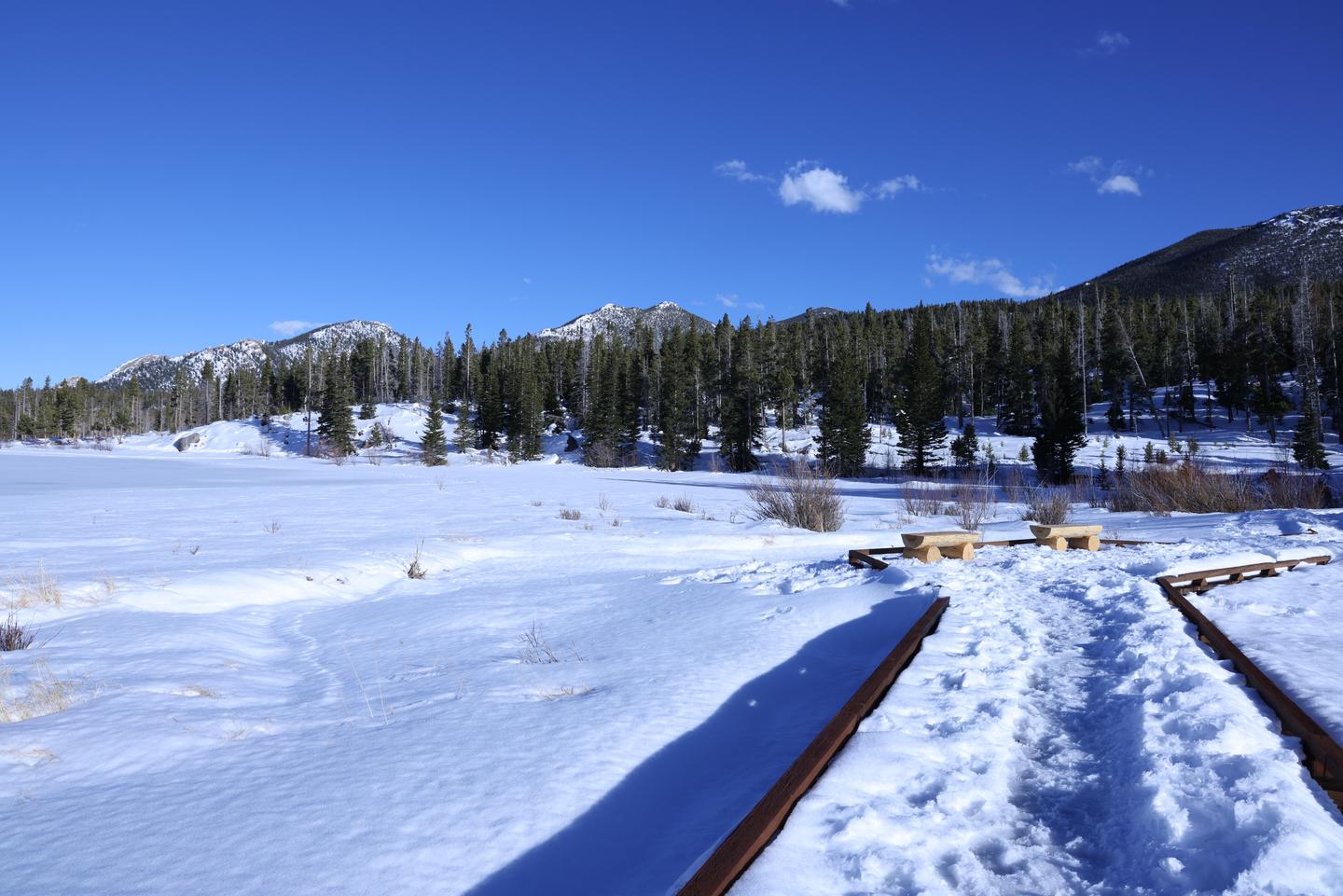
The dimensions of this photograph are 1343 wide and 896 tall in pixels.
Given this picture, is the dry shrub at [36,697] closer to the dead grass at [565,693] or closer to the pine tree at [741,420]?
the dead grass at [565,693]

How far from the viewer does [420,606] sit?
6.39m

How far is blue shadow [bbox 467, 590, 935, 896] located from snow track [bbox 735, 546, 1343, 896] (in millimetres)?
412

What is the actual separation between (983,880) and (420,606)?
17.9ft

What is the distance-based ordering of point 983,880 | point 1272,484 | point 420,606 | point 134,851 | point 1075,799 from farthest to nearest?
1. point 1272,484
2. point 420,606
3. point 1075,799
4. point 134,851
5. point 983,880

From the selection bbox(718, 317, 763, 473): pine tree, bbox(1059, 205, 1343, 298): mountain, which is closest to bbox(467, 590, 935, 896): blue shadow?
bbox(718, 317, 763, 473): pine tree

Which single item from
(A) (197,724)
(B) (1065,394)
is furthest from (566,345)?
(A) (197,724)

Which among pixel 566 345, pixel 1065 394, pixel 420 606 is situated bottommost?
pixel 420 606

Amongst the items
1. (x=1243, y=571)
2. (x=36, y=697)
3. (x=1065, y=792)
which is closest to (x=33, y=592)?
(x=36, y=697)

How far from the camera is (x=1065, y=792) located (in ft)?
8.62

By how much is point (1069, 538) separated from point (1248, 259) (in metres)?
171

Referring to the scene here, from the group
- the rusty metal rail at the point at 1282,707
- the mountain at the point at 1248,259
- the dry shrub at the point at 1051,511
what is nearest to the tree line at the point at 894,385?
the dry shrub at the point at 1051,511

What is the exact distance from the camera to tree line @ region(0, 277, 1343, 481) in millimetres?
52156

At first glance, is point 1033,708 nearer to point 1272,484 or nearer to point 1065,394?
point 1272,484

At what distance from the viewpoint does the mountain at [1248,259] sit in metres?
123
